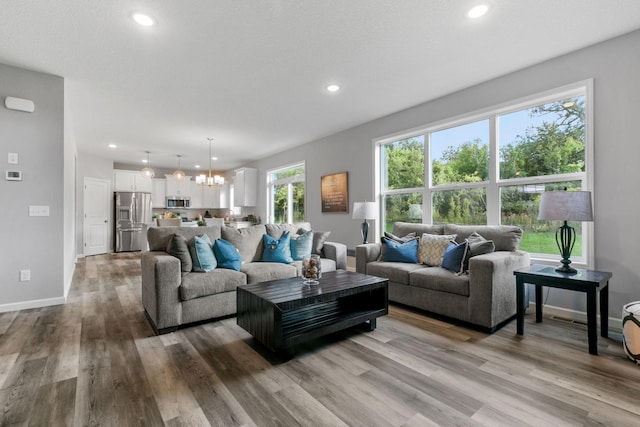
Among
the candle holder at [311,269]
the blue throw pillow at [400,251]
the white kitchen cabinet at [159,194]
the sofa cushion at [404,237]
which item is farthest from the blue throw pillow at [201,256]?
the white kitchen cabinet at [159,194]

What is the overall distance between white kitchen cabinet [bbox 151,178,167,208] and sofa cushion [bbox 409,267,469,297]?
843 centimetres

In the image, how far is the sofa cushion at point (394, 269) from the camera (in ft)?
10.6

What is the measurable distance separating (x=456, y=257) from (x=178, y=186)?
28.5 ft

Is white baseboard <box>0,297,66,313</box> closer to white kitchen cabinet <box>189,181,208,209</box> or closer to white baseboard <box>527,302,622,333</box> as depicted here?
white baseboard <box>527,302,622,333</box>

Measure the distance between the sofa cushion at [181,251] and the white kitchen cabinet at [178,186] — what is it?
673 centimetres

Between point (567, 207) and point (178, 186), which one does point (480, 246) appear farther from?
point (178, 186)

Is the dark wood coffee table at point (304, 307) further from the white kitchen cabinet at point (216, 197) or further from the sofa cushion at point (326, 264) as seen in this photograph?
the white kitchen cabinet at point (216, 197)

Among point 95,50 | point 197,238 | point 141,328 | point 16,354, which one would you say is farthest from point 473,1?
point 16,354

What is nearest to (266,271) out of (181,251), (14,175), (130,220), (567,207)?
(181,251)

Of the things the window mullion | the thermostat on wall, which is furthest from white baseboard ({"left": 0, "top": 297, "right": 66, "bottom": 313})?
the window mullion

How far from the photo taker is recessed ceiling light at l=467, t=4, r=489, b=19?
2.25 metres

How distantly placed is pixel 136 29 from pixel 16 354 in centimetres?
275

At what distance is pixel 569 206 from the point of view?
7.97 feet

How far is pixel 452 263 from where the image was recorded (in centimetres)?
304
